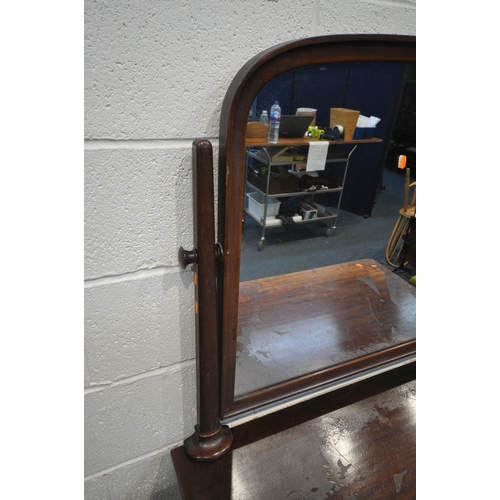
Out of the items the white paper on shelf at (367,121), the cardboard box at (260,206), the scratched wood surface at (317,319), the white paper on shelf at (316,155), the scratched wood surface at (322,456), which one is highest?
the white paper on shelf at (367,121)

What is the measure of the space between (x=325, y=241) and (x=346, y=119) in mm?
254

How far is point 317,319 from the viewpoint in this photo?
851 millimetres

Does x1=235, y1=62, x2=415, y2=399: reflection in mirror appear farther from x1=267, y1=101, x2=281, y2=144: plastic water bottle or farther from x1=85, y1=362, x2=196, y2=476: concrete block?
x1=85, y1=362, x2=196, y2=476: concrete block

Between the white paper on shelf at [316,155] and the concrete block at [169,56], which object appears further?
the white paper on shelf at [316,155]

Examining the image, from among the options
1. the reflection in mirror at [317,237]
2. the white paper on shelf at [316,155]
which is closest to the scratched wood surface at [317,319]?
the reflection in mirror at [317,237]

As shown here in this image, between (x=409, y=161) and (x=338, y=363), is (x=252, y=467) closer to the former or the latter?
(x=338, y=363)

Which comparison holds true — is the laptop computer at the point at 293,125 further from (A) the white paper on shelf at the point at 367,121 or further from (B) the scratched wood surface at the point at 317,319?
(B) the scratched wood surface at the point at 317,319

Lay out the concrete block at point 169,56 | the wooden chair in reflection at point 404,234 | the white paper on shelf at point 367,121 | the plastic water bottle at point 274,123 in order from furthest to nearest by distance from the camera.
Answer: the wooden chair in reflection at point 404,234
the white paper on shelf at point 367,121
the plastic water bottle at point 274,123
the concrete block at point 169,56

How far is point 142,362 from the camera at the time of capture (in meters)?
0.64

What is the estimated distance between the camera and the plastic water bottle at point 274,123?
0.54m

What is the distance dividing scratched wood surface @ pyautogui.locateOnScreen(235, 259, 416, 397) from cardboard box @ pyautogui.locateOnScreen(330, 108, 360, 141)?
12.2 inches

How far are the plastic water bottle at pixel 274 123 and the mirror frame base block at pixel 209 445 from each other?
1.84 feet

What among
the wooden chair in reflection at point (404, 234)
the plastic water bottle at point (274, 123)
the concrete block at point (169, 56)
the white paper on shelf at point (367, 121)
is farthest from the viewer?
the wooden chair in reflection at point (404, 234)
